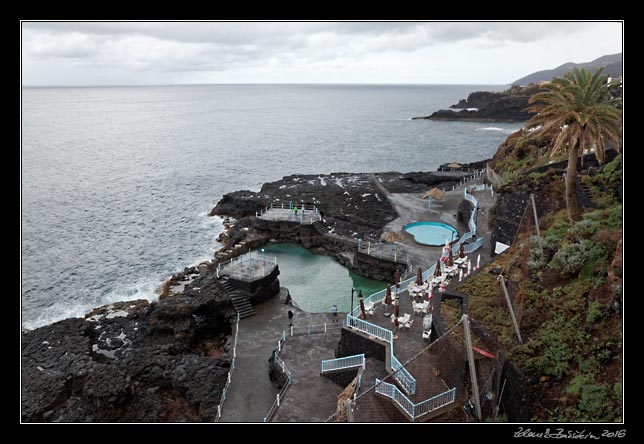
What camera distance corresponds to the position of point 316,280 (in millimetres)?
39750

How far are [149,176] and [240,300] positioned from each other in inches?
2540

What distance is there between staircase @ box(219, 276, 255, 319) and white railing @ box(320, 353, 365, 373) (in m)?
10.4

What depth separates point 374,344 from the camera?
21.2 metres

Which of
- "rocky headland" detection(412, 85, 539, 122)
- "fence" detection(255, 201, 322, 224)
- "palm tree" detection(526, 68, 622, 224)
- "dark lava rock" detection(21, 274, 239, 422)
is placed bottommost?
"dark lava rock" detection(21, 274, 239, 422)

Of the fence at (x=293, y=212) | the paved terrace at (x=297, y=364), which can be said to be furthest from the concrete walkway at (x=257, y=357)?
the fence at (x=293, y=212)

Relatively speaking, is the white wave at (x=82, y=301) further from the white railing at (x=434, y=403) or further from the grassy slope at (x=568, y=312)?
the grassy slope at (x=568, y=312)

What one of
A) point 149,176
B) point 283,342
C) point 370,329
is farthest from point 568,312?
point 149,176

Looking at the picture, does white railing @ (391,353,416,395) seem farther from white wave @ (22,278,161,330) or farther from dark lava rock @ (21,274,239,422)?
white wave @ (22,278,161,330)

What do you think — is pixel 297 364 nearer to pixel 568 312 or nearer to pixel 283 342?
pixel 283 342

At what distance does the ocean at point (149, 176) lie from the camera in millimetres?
42875

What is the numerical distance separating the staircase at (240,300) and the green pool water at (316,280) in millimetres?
4901

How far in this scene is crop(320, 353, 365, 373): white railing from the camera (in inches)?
826

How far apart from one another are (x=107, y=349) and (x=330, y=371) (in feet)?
56.4

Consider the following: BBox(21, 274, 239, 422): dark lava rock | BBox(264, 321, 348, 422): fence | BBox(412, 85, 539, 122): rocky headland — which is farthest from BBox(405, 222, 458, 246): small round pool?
BBox(412, 85, 539, 122): rocky headland
